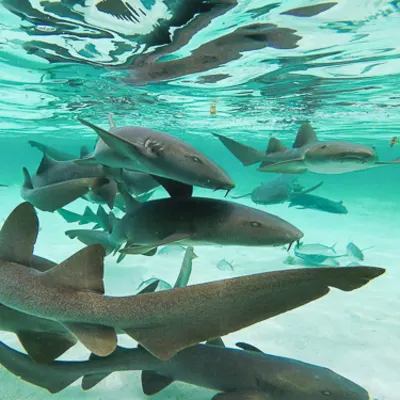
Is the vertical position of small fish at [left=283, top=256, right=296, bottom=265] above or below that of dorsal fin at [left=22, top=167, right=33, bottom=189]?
below

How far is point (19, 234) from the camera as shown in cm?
261

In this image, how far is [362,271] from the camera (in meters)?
1.80

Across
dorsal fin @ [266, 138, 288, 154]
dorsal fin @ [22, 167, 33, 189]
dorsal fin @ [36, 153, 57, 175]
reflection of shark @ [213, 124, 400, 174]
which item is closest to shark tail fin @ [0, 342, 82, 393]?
dorsal fin @ [22, 167, 33, 189]

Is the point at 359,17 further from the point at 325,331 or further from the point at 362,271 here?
the point at 362,271

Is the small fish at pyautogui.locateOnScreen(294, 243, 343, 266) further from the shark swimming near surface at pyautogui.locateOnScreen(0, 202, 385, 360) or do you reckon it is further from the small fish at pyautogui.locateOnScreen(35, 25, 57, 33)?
the small fish at pyautogui.locateOnScreen(35, 25, 57, 33)

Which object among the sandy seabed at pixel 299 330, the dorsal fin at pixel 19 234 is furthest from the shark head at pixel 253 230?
the sandy seabed at pixel 299 330

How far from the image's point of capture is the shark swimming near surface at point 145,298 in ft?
6.13

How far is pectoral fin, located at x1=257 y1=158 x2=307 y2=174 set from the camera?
14.2ft

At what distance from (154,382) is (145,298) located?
2.04m

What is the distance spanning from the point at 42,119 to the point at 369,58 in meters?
23.5

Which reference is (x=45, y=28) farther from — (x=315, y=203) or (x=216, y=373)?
(x=216, y=373)

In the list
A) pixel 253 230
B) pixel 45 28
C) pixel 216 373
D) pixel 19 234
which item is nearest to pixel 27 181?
pixel 19 234

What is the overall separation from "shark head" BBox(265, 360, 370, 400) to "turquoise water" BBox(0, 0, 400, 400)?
1264 mm

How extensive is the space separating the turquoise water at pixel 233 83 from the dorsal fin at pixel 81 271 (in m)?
2.35
